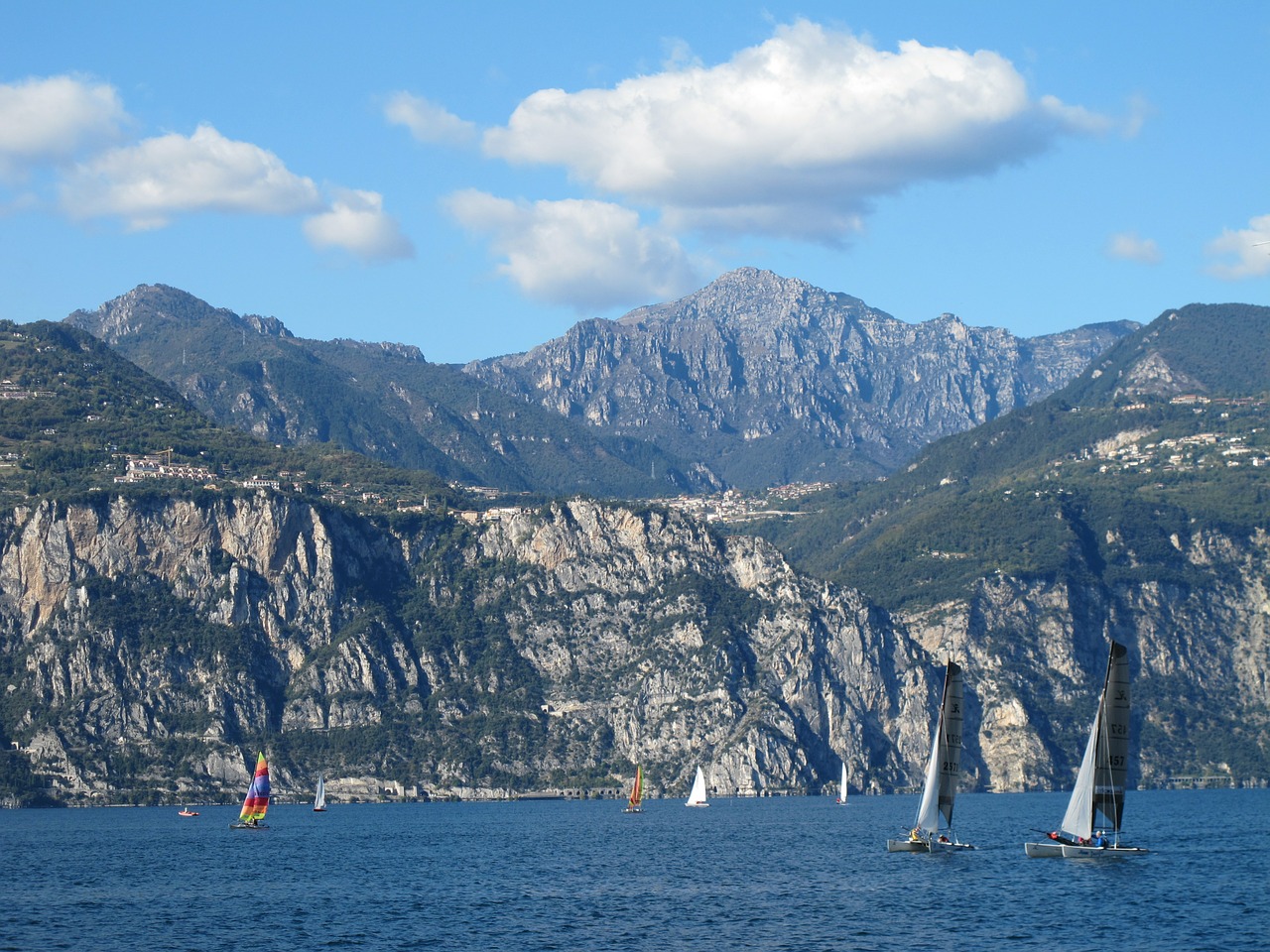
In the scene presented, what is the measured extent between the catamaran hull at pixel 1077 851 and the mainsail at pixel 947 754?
737cm

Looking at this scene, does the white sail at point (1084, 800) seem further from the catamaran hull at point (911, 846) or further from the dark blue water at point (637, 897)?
the catamaran hull at point (911, 846)

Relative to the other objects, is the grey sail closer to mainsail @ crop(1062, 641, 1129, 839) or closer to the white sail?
mainsail @ crop(1062, 641, 1129, 839)

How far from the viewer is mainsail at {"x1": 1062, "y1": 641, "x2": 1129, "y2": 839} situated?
122 m

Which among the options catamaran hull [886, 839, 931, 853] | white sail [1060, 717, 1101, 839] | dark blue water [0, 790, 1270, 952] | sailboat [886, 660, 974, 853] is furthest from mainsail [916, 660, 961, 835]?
white sail [1060, 717, 1101, 839]

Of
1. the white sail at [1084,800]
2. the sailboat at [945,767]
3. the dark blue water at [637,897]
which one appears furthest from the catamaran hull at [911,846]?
the white sail at [1084,800]

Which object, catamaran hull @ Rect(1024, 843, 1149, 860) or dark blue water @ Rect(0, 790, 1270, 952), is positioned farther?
catamaran hull @ Rect(1024, 843, 1149, 860)

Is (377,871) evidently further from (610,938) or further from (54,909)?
(610,938)

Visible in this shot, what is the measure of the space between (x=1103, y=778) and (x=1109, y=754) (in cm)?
270

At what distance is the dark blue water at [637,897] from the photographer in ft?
345

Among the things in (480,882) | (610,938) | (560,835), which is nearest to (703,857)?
(480,882)

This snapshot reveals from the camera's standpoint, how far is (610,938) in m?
105

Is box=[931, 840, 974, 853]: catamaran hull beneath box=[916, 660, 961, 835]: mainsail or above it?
beneath

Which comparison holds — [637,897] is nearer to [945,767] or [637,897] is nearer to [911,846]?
[945,767]

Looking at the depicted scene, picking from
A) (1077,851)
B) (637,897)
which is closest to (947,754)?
(1077,851)
